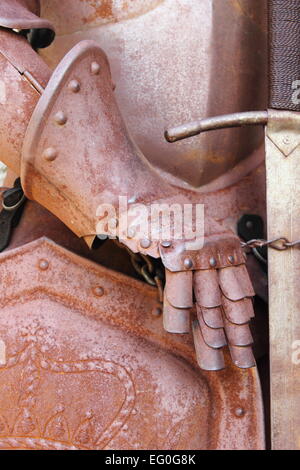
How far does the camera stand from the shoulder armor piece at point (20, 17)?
3.48 feet

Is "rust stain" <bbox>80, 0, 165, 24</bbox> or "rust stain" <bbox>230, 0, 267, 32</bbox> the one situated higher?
"rust stain" <bbox>80, 0, 165, 24</bbox>

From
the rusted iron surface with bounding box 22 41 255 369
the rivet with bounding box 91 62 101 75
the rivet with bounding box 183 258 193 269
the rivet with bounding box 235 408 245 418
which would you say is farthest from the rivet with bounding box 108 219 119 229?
the rivet with bounding box 235 408 245 418

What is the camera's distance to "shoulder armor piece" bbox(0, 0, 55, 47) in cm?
106

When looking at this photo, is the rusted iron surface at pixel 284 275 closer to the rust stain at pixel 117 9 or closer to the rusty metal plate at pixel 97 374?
the rusty metal plate at pixel 97 374

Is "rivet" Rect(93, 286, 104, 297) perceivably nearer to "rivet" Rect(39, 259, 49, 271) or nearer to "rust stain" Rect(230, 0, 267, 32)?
"rivet" Rect(39, 259, 49, 271)

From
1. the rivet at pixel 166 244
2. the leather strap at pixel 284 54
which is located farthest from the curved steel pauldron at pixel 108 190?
the leather strap at pixel 284 54

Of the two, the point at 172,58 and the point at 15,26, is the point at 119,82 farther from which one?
the point at 15,26

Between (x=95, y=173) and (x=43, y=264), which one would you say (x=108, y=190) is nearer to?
(x=95, y=173)

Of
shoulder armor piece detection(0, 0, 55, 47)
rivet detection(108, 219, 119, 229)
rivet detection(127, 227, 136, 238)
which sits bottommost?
rivet detection(127, 227, 136, 238)

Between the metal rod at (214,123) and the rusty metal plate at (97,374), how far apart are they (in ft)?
0.79

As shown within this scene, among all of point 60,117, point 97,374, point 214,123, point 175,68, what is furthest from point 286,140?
point 97,374

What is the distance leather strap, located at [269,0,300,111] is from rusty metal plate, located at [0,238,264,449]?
0.35m

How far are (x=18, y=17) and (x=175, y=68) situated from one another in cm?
26
